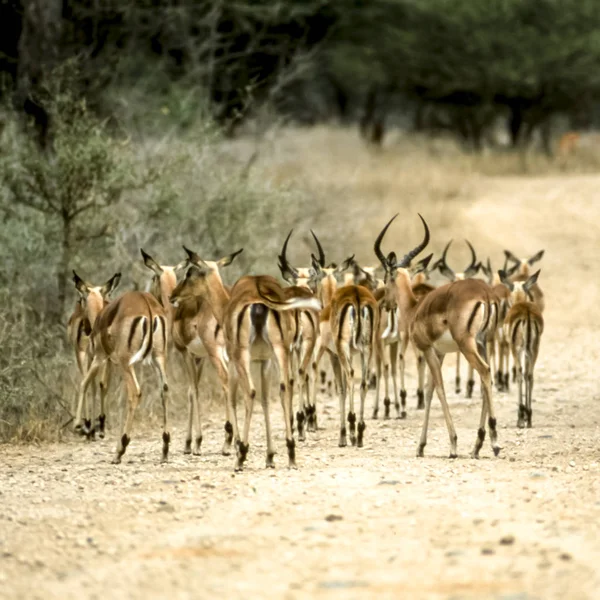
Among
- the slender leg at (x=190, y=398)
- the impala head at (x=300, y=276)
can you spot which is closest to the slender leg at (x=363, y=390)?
the impala head at (x=300, y=276)

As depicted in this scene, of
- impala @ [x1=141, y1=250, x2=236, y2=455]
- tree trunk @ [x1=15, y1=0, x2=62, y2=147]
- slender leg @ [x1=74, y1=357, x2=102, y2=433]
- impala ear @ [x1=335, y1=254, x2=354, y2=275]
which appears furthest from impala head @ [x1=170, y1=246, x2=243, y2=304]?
tree trunk @ [x1=15, y1=0, x2=62, y2=147]

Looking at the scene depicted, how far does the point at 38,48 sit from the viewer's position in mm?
21016

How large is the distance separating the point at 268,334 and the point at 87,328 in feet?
10.1

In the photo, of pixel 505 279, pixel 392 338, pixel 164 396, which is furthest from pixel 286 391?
pixel 505 279

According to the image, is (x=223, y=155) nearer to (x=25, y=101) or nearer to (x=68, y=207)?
(x=25, y=101)

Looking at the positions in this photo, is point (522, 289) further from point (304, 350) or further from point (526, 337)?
point (304, 350)

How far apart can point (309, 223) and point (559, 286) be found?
4780 millimetres

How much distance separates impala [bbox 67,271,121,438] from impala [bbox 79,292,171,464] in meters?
1.24

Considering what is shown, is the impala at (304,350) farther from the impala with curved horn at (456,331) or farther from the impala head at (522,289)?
the impala head at (522,289)

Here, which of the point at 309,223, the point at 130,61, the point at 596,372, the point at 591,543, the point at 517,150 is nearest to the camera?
the point at 591,543

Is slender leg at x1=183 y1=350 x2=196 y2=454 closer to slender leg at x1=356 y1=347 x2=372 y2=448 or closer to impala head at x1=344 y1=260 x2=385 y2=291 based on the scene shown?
slender leg at x1=356 y1=347 x2=372 y2=448

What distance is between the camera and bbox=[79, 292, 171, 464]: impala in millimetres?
12008

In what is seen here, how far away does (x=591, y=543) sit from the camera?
26.3 ft

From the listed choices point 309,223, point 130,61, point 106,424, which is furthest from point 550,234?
point 106,424
